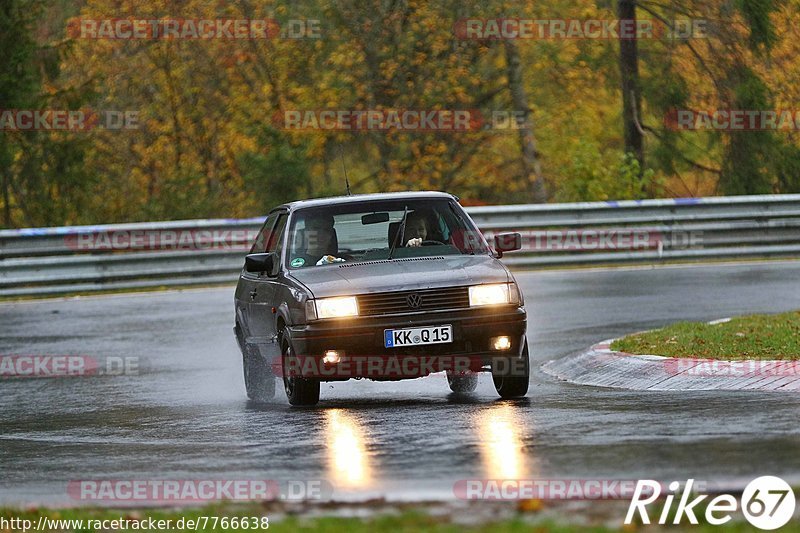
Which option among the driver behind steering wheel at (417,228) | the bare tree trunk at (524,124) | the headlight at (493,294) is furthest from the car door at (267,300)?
the bare tree trunk at (524,124)

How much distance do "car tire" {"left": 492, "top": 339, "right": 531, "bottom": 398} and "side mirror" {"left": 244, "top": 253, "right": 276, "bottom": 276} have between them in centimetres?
215

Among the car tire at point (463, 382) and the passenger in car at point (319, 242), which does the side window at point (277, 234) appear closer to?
the passenger in car at point (319, 242)

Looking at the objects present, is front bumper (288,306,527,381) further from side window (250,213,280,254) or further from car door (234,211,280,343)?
side window (250,213,280,254)

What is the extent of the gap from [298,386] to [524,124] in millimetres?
30994

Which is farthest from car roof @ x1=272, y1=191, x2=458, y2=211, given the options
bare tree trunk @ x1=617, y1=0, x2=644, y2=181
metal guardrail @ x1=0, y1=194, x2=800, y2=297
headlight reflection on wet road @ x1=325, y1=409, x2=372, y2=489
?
bare tree trunk @ x1=617, y1=0, x2=644, y2=181

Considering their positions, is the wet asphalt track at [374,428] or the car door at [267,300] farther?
the car door at [267,300]

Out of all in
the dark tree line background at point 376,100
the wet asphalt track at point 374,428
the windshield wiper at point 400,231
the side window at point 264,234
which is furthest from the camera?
the dark tree line background at point 376,100

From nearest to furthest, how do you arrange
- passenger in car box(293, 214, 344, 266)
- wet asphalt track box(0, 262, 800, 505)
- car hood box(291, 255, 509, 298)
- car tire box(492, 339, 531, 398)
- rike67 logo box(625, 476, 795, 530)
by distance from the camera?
1. rike67 logo box(625, 476, 795, 530)
2. wet asphalt track box(0, 262, 800, 505)
3. car hood box(291, 255, 509, 298)
4. car tire box(492, 339, 531, 398)
5. passenger in car box(293, 214, 344, 266)

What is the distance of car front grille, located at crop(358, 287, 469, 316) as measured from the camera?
42.1ft

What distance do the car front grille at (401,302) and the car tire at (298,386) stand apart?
0.78 meters

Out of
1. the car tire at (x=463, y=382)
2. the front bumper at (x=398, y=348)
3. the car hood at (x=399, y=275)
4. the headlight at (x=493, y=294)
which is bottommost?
the car tire at (x=463, y=382)

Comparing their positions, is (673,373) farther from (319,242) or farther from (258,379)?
(258,379)

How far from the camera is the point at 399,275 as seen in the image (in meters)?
13.0

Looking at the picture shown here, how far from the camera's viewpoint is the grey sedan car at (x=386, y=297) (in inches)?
504
